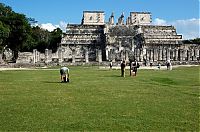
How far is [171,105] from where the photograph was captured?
36.4 feet

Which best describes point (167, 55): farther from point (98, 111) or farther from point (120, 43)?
point (98, 111)

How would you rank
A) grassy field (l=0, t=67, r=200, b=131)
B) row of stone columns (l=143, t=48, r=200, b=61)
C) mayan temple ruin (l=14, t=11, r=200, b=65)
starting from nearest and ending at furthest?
grassy field (l=0, t=67, r=200, b=131), row of stone columns (l=143, t=48, r=200, b=61), mayan temple ruin (l=14, t=11, r=200, b=65)

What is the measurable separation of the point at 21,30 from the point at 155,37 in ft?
81.1

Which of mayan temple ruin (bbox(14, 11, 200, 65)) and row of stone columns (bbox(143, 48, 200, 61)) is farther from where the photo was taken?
mayan temple ruin (bbox(14, 11, 200, 65))

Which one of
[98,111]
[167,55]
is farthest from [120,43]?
[98,111]

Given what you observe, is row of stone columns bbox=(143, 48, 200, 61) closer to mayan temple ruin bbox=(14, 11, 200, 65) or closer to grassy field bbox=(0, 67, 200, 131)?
mayan temple ruin bbox=(14, 11, 200, 65)

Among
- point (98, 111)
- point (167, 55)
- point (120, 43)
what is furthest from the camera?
point (120, 43)

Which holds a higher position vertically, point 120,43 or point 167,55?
point 120,43

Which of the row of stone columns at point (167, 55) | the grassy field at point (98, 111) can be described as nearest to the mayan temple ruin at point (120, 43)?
the row of stone columns at point (167, 55)

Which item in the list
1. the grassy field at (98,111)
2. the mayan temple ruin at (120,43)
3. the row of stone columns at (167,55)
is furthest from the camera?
the mayan temple ruin at (120,43)

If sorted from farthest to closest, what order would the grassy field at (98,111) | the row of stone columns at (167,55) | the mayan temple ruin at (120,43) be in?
1. the mayan temple ruin at (120,43)
2. the row of stone columns at (167,55)
3. the grassy field at (98,111)

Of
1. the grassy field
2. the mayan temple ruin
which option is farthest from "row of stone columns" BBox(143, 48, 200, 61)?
the grassy field

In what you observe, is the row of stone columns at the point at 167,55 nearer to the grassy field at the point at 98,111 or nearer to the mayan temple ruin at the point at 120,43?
the mayan temple ruin at the point at 120,43

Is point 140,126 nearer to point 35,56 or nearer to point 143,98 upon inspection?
point 143,98
